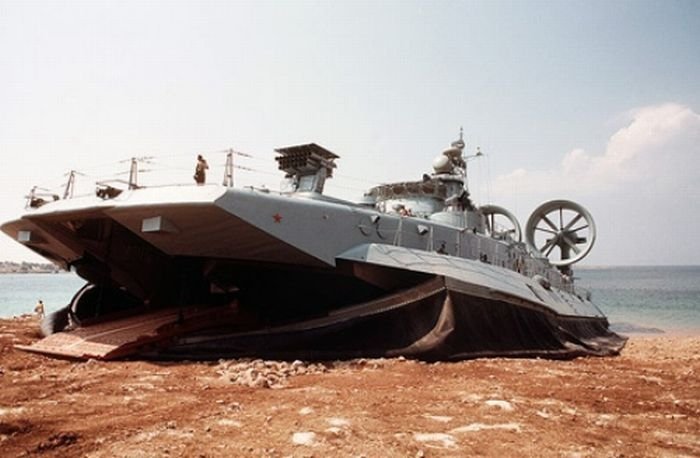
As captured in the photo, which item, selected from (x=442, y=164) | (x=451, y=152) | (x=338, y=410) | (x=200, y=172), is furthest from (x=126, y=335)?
(x=451, y=152)

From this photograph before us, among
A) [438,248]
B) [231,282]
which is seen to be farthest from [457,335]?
[231,282]

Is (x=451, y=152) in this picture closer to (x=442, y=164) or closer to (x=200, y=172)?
(x=442, y=164)

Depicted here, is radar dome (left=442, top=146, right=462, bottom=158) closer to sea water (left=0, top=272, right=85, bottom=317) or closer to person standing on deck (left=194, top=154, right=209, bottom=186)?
person standing on deck (left=194, top=154, right=209, bottom=186)

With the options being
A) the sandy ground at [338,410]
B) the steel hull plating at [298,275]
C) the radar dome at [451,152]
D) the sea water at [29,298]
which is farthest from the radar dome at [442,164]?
the sea water at [29,298]

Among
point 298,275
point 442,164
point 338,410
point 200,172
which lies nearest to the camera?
point 338,410

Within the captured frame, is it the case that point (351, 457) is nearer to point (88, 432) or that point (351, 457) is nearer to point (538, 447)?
point (538, 447)

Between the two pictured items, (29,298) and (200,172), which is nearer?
(200,172)

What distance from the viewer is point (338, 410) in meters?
4.81

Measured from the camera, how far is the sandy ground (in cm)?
372

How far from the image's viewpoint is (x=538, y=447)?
12.4 feet

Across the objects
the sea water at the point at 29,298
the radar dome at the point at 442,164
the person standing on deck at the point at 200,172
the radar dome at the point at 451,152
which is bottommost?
the sea water at the point at 29,298

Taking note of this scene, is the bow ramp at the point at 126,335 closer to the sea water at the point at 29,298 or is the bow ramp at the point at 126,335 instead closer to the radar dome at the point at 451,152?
the radar dome at the point at 451,152

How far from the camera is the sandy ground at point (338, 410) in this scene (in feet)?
12.2

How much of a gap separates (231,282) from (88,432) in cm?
593
